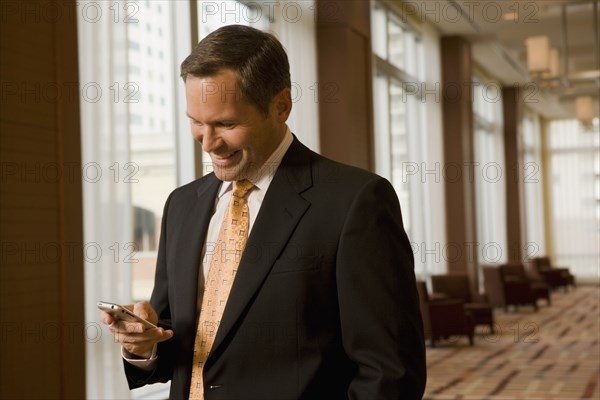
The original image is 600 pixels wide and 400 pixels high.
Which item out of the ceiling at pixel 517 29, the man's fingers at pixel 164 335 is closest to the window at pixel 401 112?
the ceiling at pixel 517 29

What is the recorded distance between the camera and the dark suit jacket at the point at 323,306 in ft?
5.26

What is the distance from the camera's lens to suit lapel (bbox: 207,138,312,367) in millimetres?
1659

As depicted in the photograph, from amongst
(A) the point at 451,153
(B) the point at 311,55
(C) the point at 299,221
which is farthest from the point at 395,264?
(A) the point at 451,153

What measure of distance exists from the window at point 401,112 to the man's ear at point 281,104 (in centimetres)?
889

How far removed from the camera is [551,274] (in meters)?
19.8

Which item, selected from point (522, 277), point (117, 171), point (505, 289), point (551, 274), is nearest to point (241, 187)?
point (117, 171)

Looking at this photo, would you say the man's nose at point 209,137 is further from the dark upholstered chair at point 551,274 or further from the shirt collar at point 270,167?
the dark upholstered chair at point 551,274

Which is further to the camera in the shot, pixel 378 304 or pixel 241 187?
pixel 241 187

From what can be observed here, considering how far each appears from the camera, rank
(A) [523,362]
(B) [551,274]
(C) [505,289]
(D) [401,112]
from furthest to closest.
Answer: (B) [551,274]
(C) [505,289]
(D) [401,112]
(A) [523,362]

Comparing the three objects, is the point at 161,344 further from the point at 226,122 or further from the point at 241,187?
the point at 226,122

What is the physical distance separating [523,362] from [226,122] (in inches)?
324

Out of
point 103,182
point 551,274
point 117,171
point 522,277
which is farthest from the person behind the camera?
point 551,274

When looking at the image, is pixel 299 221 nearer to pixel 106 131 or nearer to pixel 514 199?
pixel 106 131

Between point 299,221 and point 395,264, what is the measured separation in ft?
0.70
